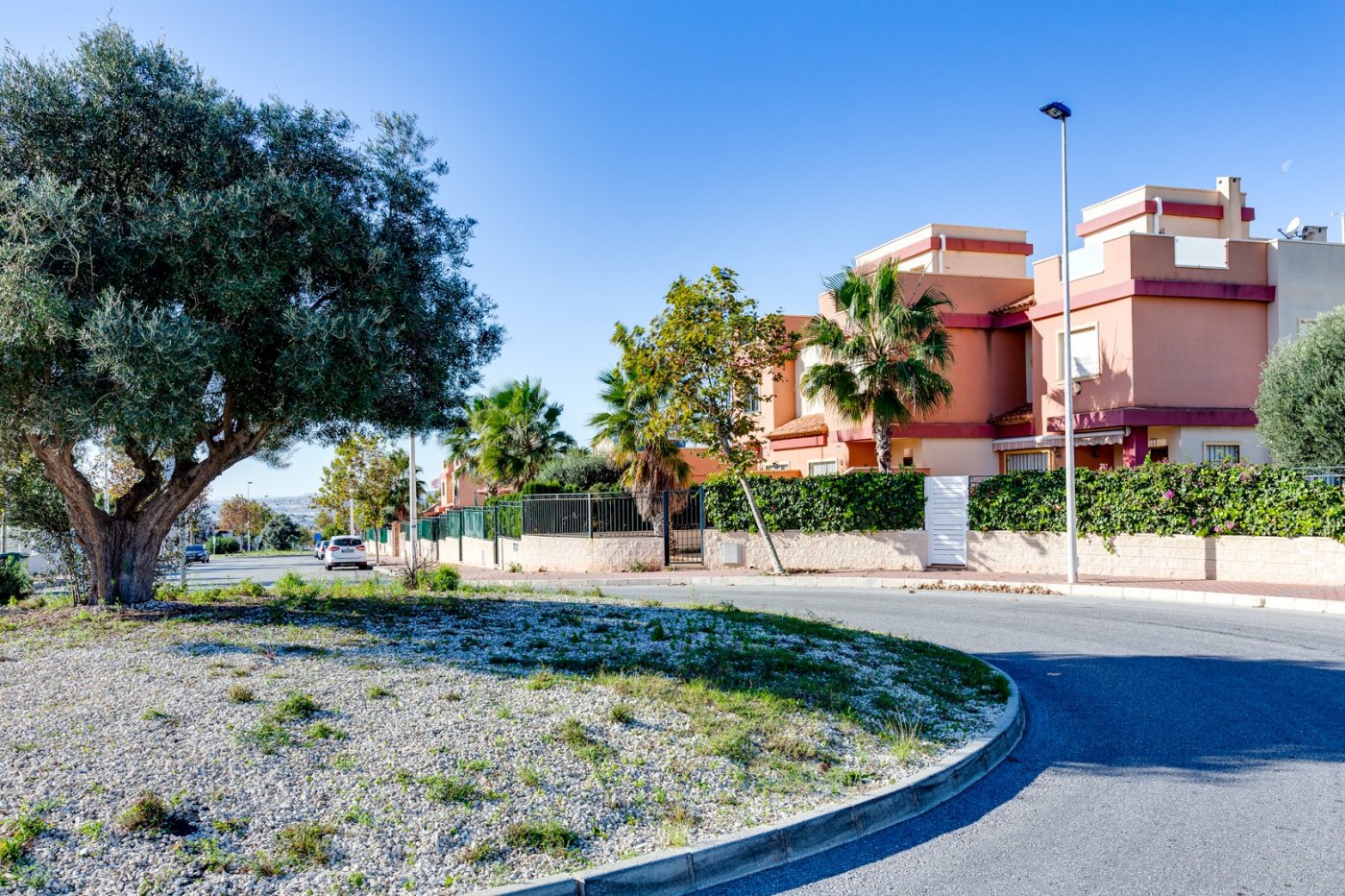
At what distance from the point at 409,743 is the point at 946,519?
18822 mm

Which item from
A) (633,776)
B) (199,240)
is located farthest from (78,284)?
(633,776)

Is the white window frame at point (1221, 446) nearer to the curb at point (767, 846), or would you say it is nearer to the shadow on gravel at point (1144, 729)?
the shadow on gravel at point (1144, 729)

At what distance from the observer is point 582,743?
5922 mm

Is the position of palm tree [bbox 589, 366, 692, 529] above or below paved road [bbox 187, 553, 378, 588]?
above

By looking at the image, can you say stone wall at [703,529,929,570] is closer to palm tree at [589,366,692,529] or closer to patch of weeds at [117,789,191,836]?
palm tree at [589,366,692,529]

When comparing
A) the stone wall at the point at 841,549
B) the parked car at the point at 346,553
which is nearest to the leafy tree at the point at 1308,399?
the stone wall at the point at 841,549

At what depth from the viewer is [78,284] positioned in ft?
27.0

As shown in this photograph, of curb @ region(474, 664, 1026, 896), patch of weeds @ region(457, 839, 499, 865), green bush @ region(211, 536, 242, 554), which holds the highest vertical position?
patch of weeds @ region(457, 839, 499, 865)

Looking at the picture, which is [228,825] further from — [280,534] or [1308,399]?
[280,534]

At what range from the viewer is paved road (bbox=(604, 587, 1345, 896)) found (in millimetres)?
4609

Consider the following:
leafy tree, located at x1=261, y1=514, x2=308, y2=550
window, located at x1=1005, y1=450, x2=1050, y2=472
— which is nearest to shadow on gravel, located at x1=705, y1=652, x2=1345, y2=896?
window, located at x1=1005, y1=450, x2=1050, y2=472

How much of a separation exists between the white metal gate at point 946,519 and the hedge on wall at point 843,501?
0.81ft

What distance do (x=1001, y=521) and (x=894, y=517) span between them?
2.51 m

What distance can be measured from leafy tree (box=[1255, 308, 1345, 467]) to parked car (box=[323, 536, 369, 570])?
3325cm
